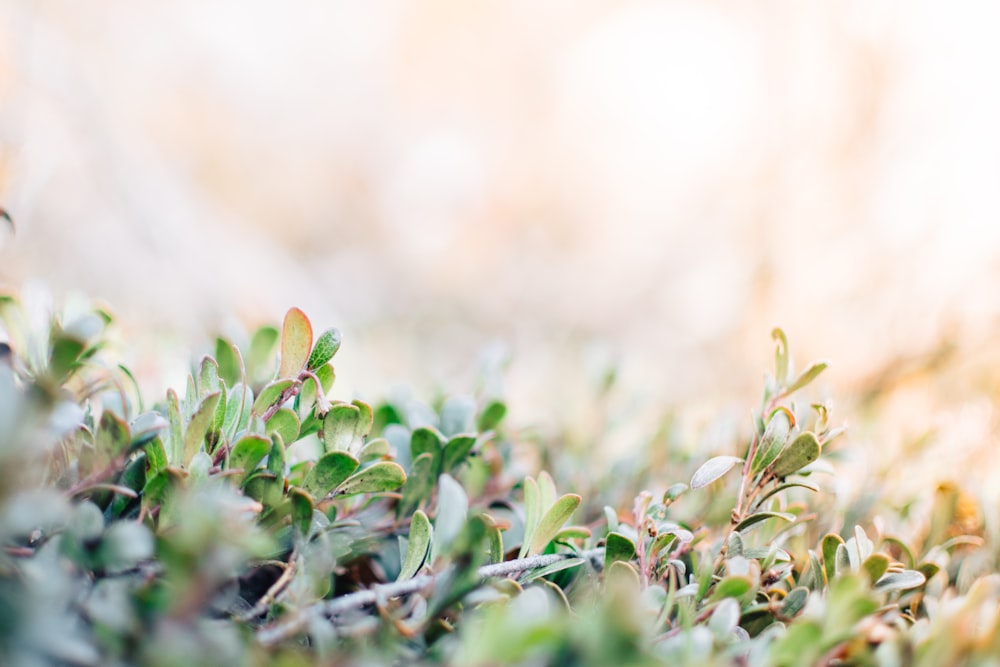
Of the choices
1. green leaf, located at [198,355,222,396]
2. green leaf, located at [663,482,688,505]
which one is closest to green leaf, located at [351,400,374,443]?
green leaf, located at [198,355,222,396]

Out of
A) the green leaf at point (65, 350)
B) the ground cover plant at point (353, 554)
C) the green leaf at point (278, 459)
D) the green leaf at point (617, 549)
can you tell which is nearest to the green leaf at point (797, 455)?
the ground cover plant at point (353, 554)

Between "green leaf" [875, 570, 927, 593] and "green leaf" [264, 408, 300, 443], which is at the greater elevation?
"green leaf" [264, 408, 300, 443]

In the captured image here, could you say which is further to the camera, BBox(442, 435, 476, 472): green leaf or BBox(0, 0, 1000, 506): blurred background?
BBox(0, 0, 1000, 506): blurred background

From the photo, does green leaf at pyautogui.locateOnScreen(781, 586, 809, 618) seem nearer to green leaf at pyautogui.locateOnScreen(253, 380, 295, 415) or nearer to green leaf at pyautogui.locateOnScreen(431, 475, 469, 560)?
green leaf at pyautogui.locateOnScreen(431, 475, 469, 560)

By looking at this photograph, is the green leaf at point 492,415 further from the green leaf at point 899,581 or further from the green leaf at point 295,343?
the green leaf at point 899,581

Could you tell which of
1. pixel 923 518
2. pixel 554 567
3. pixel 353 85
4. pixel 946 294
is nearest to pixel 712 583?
pixel 554 567

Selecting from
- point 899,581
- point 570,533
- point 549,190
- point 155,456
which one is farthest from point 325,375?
point 549,190

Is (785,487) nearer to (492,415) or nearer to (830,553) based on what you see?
(830,553)
